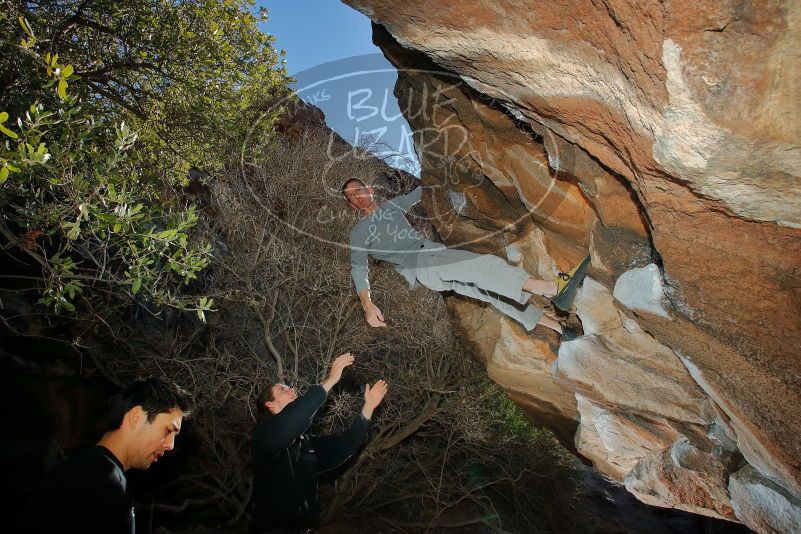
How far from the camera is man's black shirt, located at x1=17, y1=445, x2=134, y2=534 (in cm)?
164

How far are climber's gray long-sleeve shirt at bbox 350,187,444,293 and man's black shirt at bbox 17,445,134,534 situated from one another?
2.79 m

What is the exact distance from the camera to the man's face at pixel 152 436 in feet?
7.09

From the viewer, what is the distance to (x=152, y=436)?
7.27ft

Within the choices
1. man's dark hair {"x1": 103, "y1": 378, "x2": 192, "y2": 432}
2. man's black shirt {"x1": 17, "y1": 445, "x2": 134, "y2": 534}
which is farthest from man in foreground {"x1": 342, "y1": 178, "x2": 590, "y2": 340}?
man's black shirt {"x1": 17, "y1": 445, "x2": 134, "y2": 534}

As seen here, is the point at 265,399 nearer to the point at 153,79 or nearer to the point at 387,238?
the point at 387,238

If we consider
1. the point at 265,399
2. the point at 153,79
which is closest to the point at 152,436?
the point at 265,399

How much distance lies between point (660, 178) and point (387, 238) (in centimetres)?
276

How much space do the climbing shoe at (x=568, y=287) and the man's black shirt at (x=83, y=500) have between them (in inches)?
123

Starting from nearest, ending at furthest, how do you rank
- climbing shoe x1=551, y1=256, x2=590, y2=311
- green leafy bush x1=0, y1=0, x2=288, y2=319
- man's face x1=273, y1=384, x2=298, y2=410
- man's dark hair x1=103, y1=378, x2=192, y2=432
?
man's dark hair x1=103, y1=378, x2=192, y2=432, man's face x1=273, y1=384, x2=298, y2=410, climbing shoe x1=551, y1=256, x2=590, y2=311, green leafy bush x1=0, y1=0, x2=288, y2=319

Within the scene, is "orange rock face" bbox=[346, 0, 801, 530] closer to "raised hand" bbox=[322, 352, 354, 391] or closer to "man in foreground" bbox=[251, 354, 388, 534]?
"raised hand" bbox=[322, 352, 354, 391]

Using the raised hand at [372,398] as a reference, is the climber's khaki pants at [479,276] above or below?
above

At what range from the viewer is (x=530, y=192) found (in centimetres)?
418

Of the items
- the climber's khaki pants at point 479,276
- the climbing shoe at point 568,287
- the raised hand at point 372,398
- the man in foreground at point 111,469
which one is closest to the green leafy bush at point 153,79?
the man in foreground at point 111,469

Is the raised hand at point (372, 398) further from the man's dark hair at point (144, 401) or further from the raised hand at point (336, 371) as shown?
the man's dark hair at point (144, 401)
